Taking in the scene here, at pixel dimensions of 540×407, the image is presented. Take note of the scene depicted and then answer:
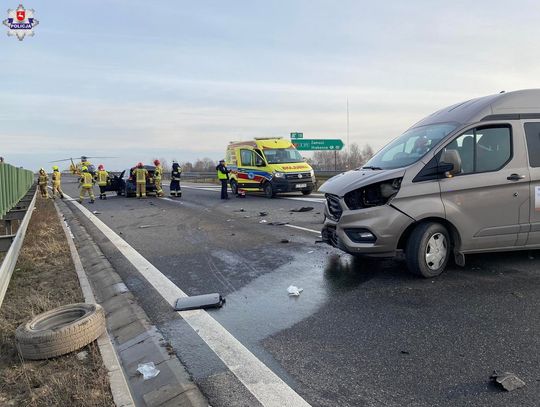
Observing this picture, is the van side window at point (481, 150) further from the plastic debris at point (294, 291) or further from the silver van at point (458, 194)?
the plastic debris at point (294, 291)

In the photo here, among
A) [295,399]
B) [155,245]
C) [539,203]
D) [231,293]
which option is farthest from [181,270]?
[539,203]

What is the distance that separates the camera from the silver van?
520 cm

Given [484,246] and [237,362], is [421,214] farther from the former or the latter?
[237,362]

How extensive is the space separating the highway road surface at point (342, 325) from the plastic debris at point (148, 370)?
0.26m

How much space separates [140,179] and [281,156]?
6.81m

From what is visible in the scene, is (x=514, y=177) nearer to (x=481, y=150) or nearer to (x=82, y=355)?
(x=481, y=150)

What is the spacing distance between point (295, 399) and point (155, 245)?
611cm

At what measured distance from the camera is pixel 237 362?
3350 millimetres

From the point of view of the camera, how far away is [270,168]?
58.6 feet

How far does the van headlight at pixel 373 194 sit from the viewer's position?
5258mm

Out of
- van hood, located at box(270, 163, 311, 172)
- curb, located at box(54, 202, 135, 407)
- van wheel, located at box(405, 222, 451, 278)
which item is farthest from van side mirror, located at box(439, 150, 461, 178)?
van hood, located at box(270, 163, 311, 172)

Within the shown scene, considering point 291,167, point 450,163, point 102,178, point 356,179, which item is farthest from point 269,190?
point 450,163

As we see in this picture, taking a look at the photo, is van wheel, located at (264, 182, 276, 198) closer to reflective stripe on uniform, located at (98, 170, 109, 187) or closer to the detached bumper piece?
reflective stripe on uniform, located at (98, 170, 109, 187)

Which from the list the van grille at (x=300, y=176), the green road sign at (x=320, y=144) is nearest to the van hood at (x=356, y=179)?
the van grille at (x=300, y=176)
